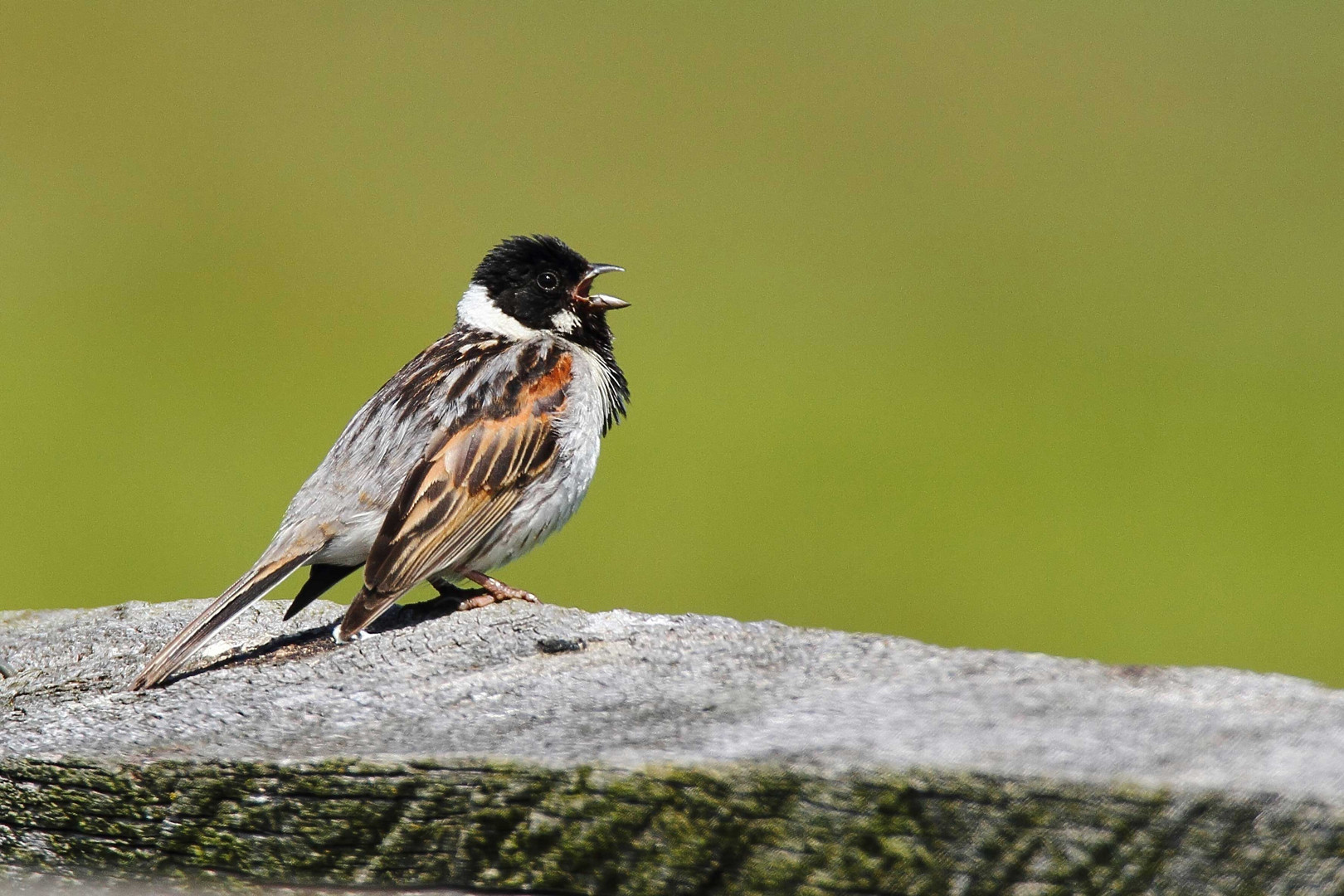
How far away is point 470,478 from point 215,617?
1.54 metres

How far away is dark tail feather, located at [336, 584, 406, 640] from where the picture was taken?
126 inches

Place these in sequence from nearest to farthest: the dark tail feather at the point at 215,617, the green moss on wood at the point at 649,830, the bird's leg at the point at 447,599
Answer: the green moss on wood at the point at 649,830 < the dark tail feather at the point at 215,617 < the bird's leg at the point at 447,599

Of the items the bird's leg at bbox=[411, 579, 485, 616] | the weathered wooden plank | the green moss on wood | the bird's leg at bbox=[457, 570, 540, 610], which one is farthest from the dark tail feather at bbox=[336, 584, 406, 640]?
the green moss on wood

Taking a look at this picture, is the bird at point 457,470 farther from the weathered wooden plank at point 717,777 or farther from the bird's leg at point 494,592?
the weathered wooden plank at point 717,777

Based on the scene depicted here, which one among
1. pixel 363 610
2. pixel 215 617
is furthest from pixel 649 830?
pixel 363 610

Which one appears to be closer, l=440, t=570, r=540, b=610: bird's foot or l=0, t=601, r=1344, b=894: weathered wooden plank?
l=0, t=601, r=1344, b=894: weathered wooden plank

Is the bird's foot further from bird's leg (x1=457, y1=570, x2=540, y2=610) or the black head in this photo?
the black head

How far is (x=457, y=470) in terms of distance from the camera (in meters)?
4.65

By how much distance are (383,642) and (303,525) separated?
6.10 ft

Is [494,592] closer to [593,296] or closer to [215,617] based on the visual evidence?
[593,296]

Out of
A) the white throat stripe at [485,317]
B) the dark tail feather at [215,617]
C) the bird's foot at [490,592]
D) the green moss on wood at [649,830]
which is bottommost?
the bird's foot at [490,592]

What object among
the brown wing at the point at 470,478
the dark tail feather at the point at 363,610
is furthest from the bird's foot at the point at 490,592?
the dark tail feather at the point at 363,610

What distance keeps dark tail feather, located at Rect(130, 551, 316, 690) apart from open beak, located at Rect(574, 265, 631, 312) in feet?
5.79

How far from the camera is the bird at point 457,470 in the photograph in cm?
439
